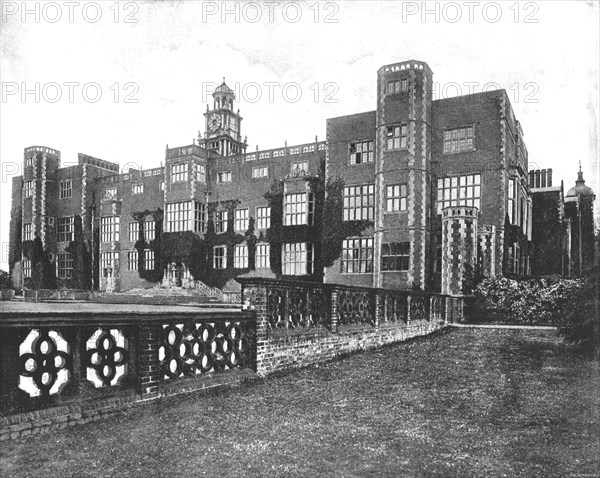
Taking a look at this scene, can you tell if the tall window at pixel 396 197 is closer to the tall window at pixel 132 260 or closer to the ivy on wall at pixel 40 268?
the tall window at pixel 132 260

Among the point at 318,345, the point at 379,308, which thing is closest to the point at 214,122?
the point at 379,308

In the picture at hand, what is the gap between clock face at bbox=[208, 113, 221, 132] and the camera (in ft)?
198

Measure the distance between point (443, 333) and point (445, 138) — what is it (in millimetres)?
12895

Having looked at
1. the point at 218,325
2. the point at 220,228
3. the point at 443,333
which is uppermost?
the point at 220,228

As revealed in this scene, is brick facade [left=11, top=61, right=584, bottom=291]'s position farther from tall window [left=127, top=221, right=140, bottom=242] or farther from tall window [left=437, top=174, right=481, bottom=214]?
tall window [left=127, top=221, right=140, bottom=242]

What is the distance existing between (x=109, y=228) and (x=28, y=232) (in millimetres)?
9229

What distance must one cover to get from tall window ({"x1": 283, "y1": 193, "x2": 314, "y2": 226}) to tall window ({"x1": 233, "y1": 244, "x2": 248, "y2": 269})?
153 inches

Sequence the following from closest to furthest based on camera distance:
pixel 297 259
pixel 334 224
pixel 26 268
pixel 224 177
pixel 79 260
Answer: pixel 334 224
pixel 297 259
pixel 224 177
pixel 79 260
pixel 26 268

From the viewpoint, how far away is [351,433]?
529cm

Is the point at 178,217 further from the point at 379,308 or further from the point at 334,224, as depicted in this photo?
the point at 379,308

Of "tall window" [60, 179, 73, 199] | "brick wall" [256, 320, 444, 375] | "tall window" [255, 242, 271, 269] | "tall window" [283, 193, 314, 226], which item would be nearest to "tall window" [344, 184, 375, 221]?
"tall window" [283, 193, 314, 226]

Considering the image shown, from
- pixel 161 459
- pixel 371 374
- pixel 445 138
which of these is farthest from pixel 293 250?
pixel 161 459

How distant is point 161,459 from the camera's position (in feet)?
14.4

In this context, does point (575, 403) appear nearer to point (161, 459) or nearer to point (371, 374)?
point (371, 374)
